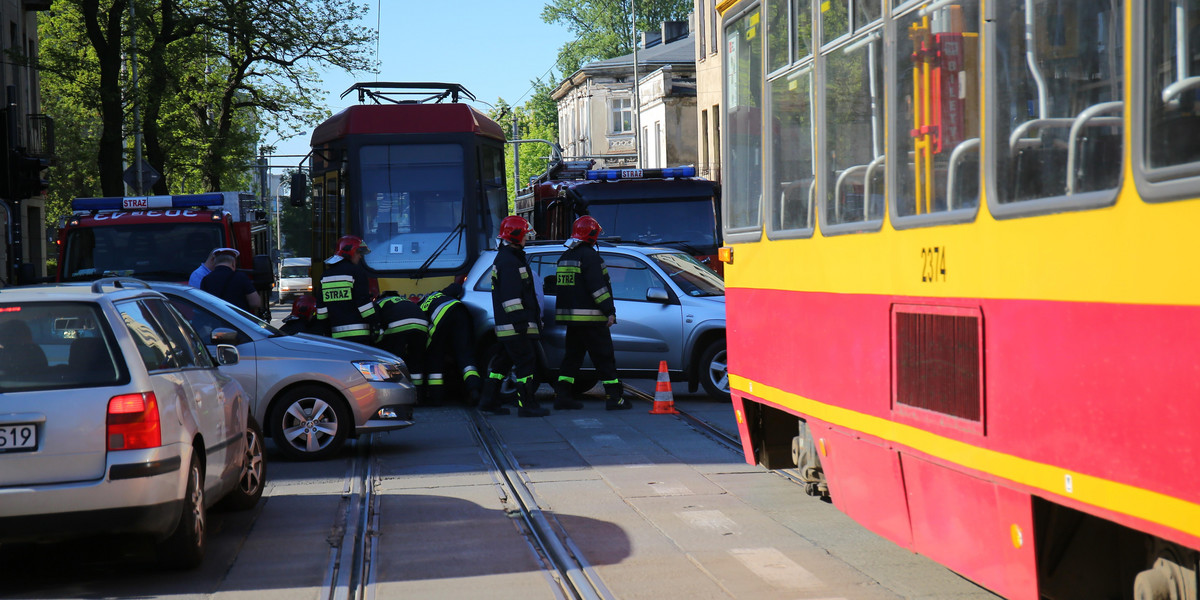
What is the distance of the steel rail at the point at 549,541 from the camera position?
6.32 m

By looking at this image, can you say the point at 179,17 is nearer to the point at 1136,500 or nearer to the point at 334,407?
the point at 334,407

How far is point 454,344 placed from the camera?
1437 cm

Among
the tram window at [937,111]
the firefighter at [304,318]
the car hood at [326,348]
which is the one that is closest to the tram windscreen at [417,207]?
the firefighter at [304,318]

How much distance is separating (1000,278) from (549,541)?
11.8ft

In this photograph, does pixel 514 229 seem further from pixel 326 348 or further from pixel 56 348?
pixel 56 348

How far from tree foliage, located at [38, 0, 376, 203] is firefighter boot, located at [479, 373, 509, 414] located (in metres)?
18.5

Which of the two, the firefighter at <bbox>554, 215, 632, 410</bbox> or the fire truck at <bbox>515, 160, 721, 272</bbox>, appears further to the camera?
the fire truck at <bbox>515, 160, 721, 272</bbox>

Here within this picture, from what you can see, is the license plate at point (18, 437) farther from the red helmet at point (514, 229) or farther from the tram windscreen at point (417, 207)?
the tram windscreen at point (417, 207)

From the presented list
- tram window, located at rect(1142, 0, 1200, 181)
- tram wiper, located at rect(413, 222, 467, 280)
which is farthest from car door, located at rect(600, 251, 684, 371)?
tram window, located at rect(1142, 0, 1200, 181)

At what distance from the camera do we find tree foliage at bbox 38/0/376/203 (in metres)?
29.9

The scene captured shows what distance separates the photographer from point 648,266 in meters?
14.7

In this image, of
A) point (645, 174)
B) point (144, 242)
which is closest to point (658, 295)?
point (645, 174)

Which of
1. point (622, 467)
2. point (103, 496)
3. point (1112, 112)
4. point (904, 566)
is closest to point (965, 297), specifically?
point (1112, 112)

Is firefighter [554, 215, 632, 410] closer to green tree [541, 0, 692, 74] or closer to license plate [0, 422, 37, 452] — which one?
license plate [0, 422, 37, 452]
